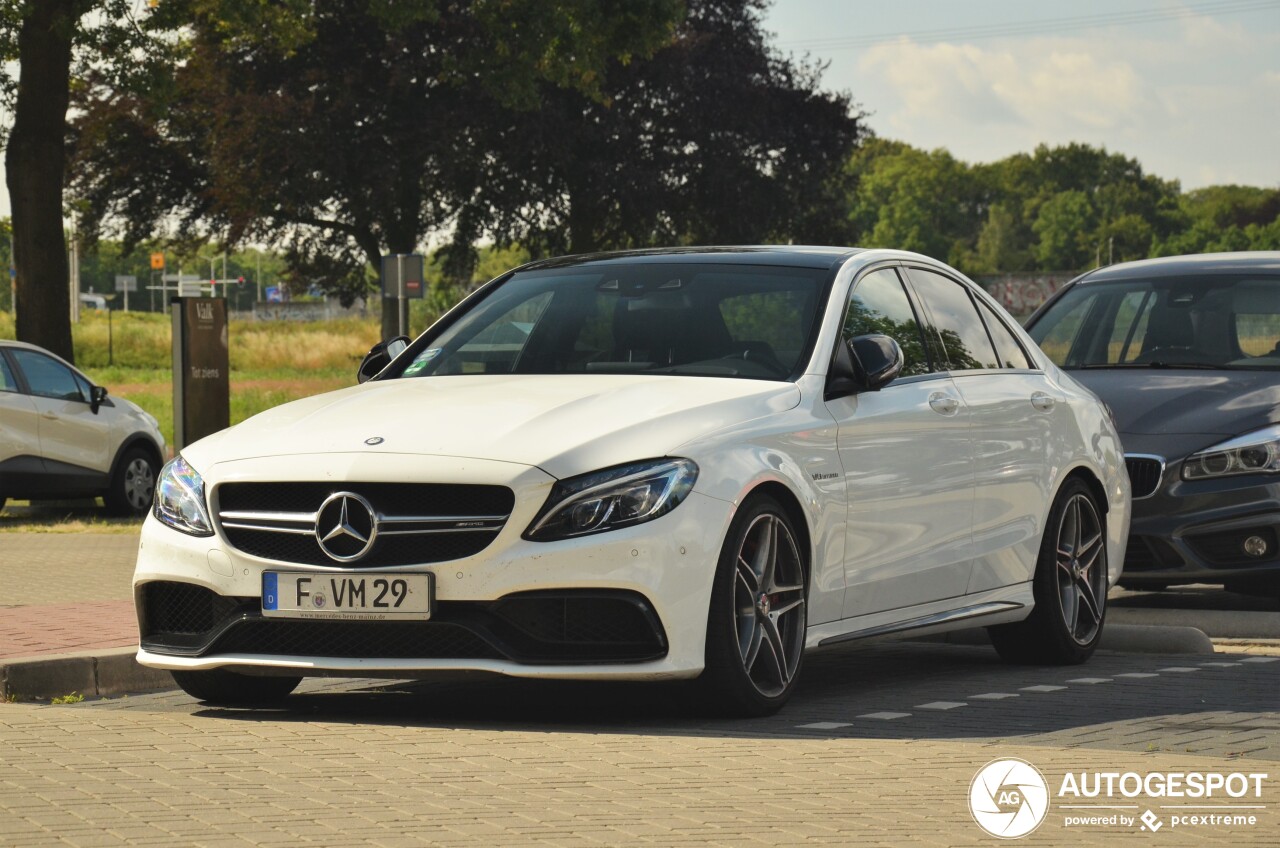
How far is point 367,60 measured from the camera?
4366cm

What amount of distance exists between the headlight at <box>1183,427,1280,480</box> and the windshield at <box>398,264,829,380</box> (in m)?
3.37

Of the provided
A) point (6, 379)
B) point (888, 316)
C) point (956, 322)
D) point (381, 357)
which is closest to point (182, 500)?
point (381, 357)

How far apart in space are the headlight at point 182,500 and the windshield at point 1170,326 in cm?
612

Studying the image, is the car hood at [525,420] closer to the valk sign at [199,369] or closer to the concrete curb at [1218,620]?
the concrete curb at [1218,620]

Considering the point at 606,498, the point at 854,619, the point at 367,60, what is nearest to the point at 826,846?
the point at 606,498

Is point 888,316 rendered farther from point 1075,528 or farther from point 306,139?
point 306,139

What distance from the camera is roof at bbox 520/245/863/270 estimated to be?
816 cm

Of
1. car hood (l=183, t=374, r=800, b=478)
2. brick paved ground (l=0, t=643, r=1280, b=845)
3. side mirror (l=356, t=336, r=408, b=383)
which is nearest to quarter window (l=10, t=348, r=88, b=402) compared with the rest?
side mirror (l=356, t=336, r=408, b=383)

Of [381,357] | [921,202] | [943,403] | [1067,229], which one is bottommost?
[943,403]

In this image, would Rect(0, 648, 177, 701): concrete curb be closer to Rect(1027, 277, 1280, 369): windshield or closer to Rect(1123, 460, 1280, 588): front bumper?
Rect(1123, 460, 1280, 588): front bumper

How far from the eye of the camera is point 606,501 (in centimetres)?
654

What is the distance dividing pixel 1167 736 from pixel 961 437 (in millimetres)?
1821

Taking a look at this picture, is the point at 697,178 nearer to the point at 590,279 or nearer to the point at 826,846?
the point at 590,279

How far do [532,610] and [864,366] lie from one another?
172 cm
